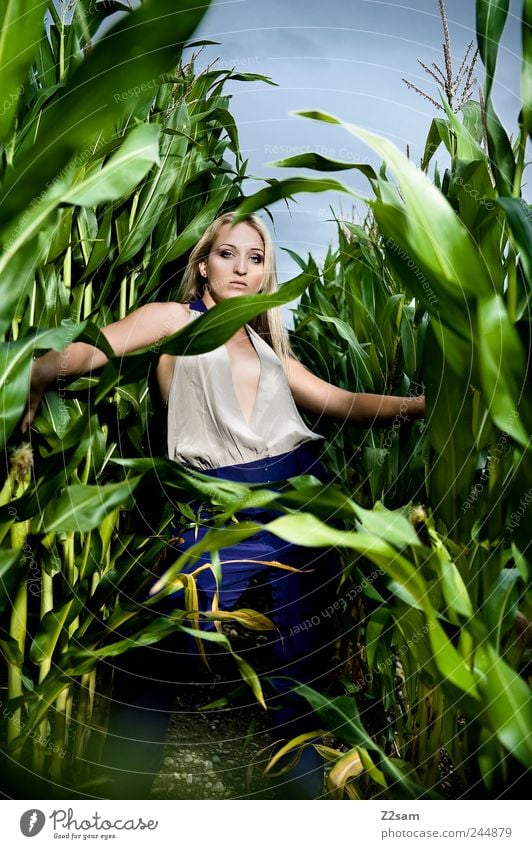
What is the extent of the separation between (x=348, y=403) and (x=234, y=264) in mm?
263

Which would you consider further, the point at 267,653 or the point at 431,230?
the point at 267,653

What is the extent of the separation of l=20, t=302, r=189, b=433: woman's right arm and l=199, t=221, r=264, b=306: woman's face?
98 millimetres

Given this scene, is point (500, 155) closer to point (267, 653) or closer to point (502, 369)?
point (502, 369)

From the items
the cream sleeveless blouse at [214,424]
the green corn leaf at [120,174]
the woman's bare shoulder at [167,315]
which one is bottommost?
the cream sleeveless blouse at [214,424]

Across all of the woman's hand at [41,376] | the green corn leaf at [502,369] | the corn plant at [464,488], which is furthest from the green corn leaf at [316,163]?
the woman's hand at [41,376]

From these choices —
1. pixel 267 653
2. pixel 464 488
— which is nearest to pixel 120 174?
pixel 464 488

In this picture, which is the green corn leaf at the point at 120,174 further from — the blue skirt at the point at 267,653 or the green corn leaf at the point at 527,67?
the blue skirt at the point at 267,653

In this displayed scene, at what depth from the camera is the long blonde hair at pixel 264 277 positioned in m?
0.95

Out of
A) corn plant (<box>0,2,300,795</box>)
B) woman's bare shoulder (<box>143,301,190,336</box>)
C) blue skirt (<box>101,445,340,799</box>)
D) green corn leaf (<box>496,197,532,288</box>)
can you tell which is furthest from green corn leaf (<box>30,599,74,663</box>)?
green corn leaf (<box>496,197,532,288</box>)

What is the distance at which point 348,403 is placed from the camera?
870mm

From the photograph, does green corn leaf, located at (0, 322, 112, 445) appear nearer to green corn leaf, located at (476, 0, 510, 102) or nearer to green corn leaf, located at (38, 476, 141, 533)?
green corn leaf, located at (38, 476, 141, 533)

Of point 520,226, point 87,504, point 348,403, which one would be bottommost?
point 87,504

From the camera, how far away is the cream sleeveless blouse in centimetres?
85

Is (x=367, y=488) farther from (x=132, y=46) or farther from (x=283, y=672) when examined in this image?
(x=132, y=46)
